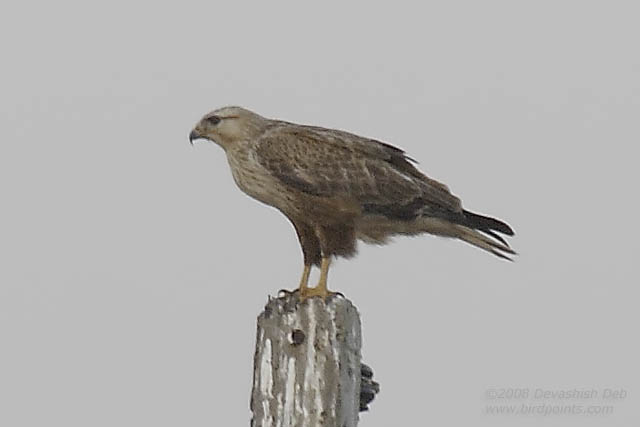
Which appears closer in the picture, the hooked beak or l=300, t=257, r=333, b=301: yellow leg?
l=300, t=257, r=333, b=301: yellow leg

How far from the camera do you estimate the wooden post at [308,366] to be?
17.6 feet

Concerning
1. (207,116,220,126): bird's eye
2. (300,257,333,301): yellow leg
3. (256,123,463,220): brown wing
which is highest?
(207,116,220,126): bird's eye

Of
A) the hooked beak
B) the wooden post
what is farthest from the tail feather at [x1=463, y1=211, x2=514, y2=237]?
the wooden post

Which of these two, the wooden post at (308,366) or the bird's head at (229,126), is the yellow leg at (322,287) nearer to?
the wooden post at (308,366)

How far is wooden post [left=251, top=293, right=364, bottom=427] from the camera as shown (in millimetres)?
5355

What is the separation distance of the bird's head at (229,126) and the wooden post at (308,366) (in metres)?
2.99

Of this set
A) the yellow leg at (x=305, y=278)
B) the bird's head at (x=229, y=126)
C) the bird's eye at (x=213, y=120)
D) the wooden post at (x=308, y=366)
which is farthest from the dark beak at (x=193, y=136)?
the wooden post at (x=308, y=366)

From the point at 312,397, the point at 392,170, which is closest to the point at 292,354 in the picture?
the point at 312,397

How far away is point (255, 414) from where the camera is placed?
547 centimetres

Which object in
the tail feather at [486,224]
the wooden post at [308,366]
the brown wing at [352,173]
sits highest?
the brown wing at [352,173]

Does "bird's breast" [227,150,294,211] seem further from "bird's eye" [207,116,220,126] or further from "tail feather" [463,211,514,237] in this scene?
"tail feather" [463,211,514,237]

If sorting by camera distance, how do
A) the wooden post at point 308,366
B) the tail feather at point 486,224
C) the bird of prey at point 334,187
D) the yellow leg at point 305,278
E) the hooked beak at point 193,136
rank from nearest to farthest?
the wooden post at point 308,366 → the yellow leg at point 305,278 → the bird of prey at point 334,187 → the tail feather at point 486,224 → the hooked beak at point 193,136

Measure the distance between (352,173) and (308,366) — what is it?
3076mm

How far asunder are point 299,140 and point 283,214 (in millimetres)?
555
